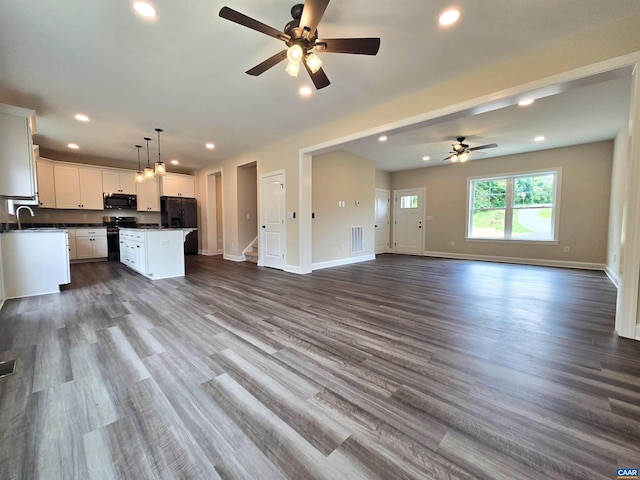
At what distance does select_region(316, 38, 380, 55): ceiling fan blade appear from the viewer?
1942mm

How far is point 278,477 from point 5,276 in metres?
4.63

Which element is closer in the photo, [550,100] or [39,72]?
[39,72]

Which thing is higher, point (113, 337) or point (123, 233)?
point (123, 233)

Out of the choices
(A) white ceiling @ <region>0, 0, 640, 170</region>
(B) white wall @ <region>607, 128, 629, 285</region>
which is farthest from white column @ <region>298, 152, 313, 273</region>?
(B) white wall @ <region>607, 128, 629, 285</region>

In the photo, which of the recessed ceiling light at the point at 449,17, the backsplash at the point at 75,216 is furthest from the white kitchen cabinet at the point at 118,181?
the recessed ceiling light at the point at 449,17

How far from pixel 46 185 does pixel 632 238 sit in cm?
970

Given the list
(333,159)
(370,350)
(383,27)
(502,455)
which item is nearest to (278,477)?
(502,455)

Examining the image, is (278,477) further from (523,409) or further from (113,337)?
(113,337)

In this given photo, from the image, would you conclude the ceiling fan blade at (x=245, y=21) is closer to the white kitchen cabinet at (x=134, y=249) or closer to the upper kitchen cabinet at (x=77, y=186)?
the white kitchen cabinet at (x=134, y=249)

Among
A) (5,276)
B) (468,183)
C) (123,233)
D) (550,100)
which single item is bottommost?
(5,276)

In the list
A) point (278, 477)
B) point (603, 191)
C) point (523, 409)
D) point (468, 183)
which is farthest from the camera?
point (468, 183)

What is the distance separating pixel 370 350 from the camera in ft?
6.56

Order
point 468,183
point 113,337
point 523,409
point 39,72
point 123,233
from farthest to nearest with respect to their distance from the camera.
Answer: point 468,183 < point 123,233 < point 39,72 < point 113,337 < point 523,409

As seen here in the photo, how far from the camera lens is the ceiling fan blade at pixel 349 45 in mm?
1942
